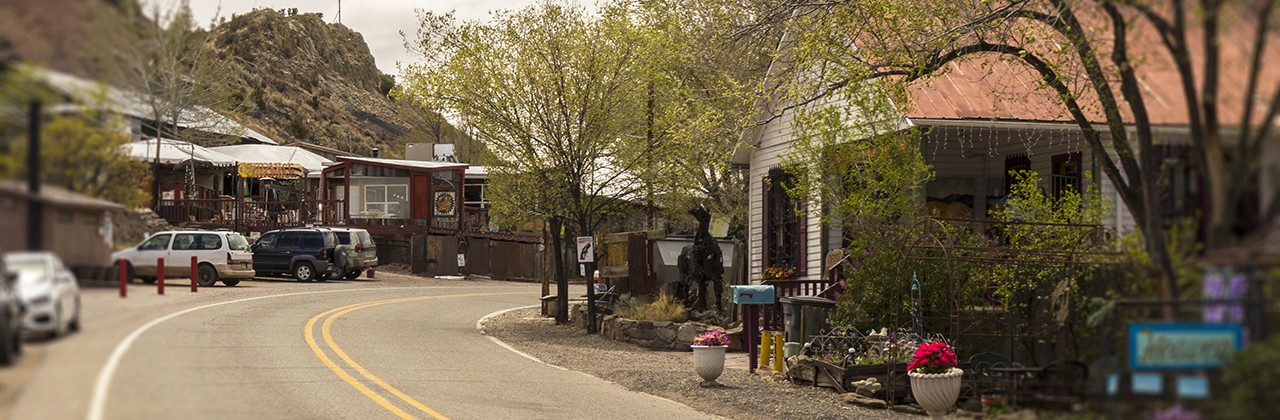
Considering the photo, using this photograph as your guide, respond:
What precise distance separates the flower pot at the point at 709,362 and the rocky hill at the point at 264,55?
9015 millimetres

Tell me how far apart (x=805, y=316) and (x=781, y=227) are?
7.57 m

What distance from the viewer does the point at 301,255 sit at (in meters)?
26.3

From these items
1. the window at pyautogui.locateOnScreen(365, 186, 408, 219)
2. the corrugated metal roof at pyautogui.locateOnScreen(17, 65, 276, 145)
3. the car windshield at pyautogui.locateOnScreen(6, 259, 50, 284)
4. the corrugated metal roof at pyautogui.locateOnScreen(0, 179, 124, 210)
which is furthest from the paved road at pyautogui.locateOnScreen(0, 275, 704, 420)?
the window at pyautogui.locateOnScreen(365, 186, 408, 219)

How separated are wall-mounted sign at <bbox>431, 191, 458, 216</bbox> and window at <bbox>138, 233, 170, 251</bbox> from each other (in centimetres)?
4398

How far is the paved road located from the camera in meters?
4.38

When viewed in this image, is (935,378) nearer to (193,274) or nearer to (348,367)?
(348,367)

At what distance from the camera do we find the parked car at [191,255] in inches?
213

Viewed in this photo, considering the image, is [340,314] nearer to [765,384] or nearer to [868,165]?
[765,384]

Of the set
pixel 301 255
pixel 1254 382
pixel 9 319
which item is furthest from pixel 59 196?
pixel 301 255

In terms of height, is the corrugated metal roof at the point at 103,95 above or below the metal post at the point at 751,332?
above

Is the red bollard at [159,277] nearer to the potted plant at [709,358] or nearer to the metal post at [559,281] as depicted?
the potted plant at [709,358]

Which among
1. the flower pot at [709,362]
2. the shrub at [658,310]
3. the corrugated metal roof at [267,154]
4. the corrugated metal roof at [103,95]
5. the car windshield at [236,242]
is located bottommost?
the flower pot at [709,362]

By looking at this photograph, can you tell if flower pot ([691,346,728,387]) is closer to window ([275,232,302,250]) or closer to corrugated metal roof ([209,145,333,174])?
window ([275,232,302,250])

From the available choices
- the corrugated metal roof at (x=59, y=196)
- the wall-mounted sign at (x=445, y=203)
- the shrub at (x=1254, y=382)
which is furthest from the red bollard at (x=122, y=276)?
the wall-mounted sign at (x=445, y=203)
